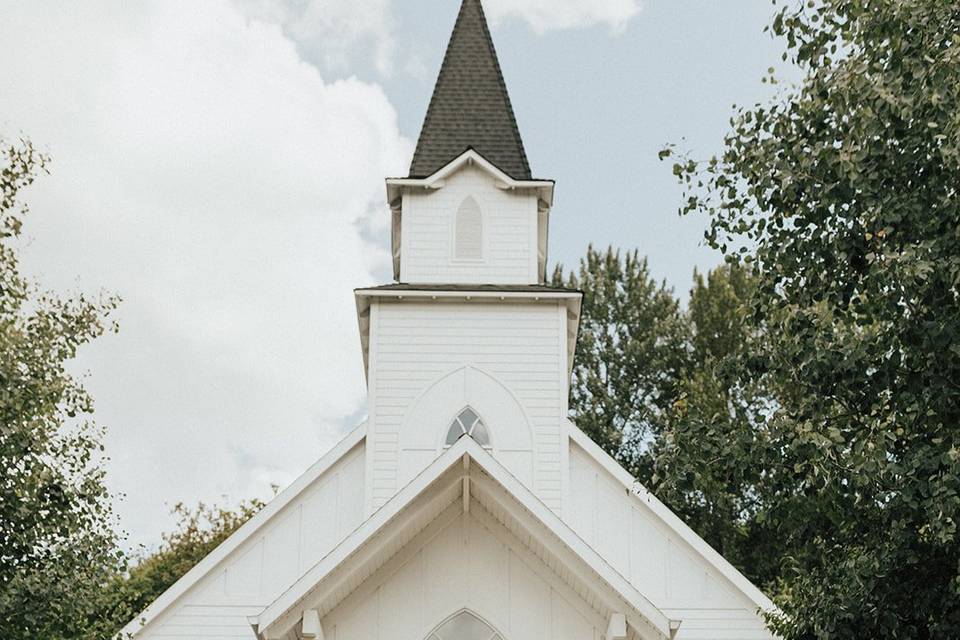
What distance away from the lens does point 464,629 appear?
15125 millimetres

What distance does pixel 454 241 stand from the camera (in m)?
20.4

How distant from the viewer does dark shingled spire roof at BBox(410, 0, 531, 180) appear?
21.1 metres

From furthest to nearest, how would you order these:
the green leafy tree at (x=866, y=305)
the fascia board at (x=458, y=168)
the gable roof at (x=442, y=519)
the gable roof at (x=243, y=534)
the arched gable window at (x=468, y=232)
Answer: the fascia board at (x=458, y=168)
the arched gable window at (x=468, y=232)
the gable roof at (x=243, y=534)
the gable roof at (x=442, y=519)
the green leafy tree at (x=866, y=305)

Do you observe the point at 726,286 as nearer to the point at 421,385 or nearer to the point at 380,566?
the point at 421,385

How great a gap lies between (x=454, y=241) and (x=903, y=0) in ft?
38.1

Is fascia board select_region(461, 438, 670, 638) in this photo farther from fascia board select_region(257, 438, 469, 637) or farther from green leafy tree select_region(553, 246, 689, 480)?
green leafy tree select_region(553, 246, 689, 480)

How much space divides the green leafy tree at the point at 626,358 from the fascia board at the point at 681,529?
1970 centimetres

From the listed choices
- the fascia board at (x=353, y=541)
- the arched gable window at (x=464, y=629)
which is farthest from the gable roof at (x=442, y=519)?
the arched gable window at (x=464, y=629)

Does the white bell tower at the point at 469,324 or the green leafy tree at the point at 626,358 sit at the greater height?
the green leafy tree at the point at 626,358

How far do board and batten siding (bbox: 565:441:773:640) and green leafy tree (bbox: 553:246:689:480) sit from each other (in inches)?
772

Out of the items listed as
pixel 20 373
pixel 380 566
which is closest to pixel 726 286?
pixel 380 566

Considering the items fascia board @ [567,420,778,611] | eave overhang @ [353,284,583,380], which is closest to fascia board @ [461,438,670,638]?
fascia board @ [567,420,778,611]

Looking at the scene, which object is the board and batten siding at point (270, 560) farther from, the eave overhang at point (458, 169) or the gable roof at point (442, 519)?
the eave overhang at point (458, 169)

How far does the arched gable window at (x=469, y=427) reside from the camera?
62.5 feet
